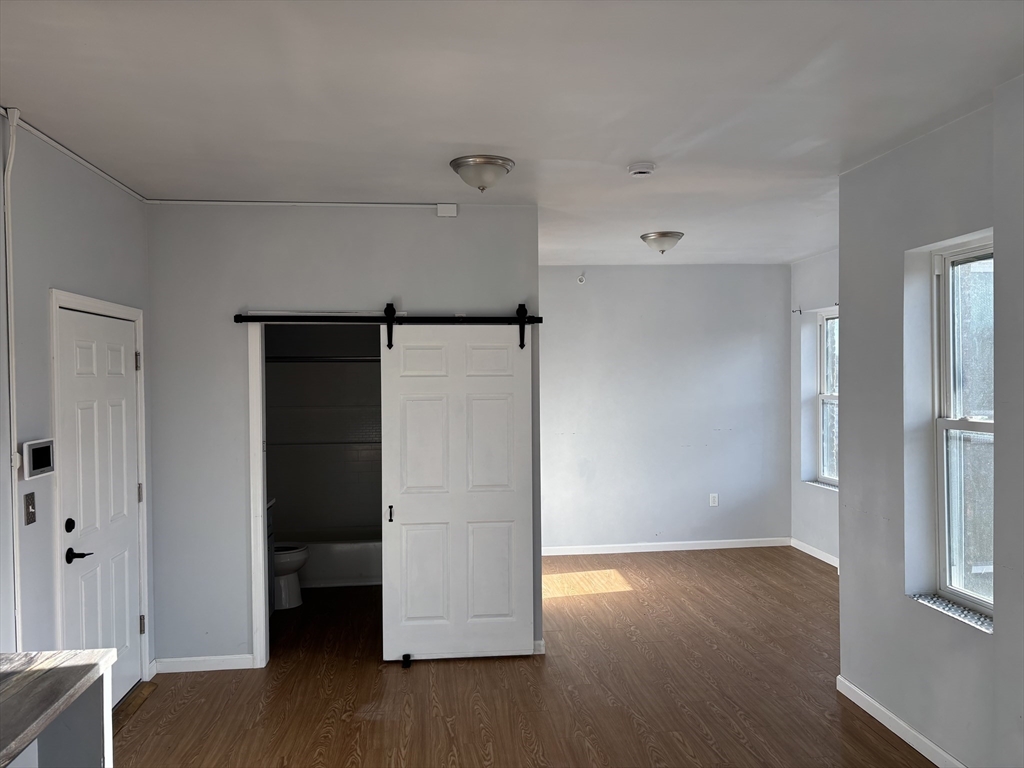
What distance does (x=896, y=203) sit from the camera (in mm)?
3234

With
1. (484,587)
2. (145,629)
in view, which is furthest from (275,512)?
(484,587)

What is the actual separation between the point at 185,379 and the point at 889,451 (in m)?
3.53

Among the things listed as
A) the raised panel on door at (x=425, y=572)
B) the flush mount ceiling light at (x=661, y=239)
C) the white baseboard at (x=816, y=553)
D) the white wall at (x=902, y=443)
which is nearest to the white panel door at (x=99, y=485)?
the raised panel on door at (x=425, y=572)

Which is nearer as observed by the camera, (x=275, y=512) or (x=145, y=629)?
(x=145, y=629)

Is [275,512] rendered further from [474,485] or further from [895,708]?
[895,708]

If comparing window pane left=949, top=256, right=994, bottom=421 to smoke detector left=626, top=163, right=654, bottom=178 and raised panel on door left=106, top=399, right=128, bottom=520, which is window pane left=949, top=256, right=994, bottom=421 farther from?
raised panel on door left=106, top=399, right=128, bottom=520

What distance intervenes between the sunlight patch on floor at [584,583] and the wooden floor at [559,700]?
0.30 metres

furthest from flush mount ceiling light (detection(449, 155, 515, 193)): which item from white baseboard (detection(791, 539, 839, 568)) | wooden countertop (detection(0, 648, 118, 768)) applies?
white baseboard (detection(791, 539, 839, 568))

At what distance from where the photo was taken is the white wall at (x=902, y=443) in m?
2.49

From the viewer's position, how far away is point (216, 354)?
13.3 ft

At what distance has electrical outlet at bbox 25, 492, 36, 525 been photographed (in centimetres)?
274

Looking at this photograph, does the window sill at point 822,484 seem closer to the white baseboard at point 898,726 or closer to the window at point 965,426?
the white baseboard at point 898,726

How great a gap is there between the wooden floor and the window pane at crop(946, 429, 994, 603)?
777 millimetres

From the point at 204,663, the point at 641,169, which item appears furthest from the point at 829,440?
the point at 204,663
